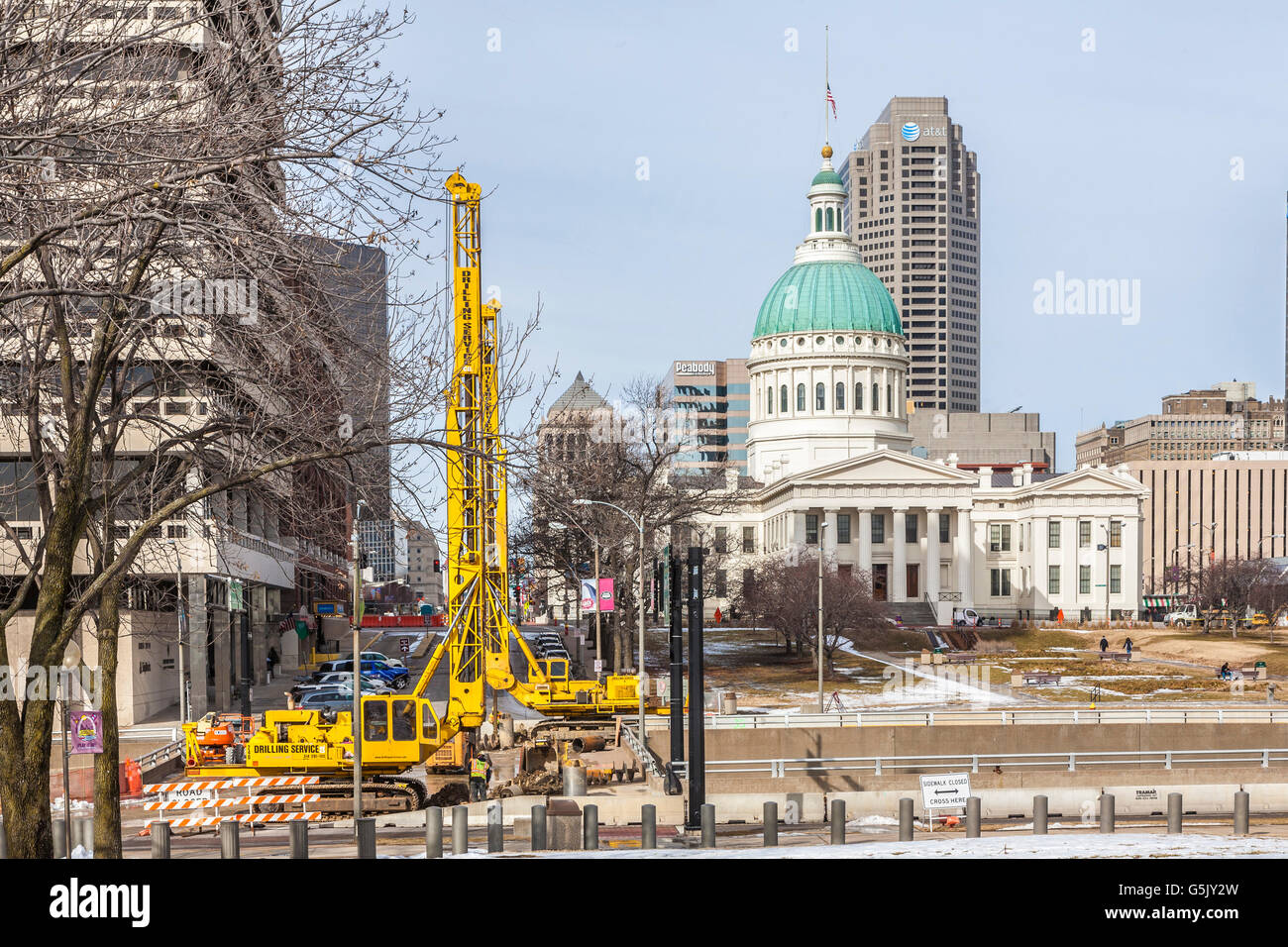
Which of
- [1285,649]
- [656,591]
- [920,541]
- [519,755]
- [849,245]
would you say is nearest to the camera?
[656,591]

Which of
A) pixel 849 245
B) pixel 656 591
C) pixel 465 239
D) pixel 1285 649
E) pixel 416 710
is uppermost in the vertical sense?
pixel 849 245

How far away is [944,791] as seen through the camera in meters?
27.2

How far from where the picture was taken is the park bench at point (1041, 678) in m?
65.8

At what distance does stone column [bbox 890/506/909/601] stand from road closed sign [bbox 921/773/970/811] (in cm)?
9468

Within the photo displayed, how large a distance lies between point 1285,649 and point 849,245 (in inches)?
3069

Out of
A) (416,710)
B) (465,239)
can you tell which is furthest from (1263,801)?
(465,239)

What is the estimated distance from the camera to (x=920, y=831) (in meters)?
A: 28.8

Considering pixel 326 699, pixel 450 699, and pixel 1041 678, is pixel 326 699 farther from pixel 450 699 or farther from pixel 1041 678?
pixel 1041 678

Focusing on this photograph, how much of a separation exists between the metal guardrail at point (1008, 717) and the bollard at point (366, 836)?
22056 mm

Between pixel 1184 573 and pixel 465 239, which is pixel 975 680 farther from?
pixel 1184 573

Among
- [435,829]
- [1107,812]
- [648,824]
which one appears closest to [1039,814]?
[1107,812]

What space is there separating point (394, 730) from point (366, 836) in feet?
34.9
